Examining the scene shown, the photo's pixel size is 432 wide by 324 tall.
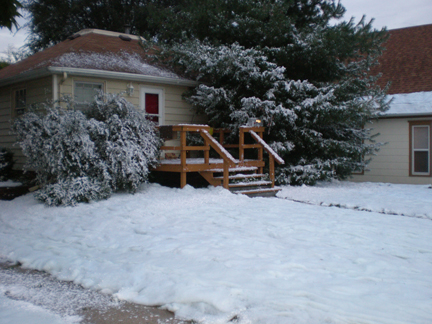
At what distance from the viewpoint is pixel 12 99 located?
12438 millimetres

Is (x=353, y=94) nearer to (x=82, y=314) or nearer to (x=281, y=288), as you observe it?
(x=281, y=288)

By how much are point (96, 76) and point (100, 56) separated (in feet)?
3.66

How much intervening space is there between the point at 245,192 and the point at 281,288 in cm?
500

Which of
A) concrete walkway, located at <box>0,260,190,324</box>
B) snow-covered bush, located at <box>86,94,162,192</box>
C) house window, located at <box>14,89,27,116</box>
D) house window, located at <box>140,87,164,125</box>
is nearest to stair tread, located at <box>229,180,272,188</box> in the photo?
snow-covered bush, located at <box>86,94,162,192</box>

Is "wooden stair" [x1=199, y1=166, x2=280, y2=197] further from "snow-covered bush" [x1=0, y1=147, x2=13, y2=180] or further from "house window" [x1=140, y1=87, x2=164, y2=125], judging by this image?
"snow-covered bush" [x1=0, y1=147, x2=13, y2=180]

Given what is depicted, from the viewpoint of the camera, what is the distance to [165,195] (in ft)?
27.8

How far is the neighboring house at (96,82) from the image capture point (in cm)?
1050

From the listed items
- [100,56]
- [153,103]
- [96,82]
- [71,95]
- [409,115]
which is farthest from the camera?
[409,115]

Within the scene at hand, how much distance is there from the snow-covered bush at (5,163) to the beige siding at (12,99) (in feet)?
0.52

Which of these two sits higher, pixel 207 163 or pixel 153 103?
pixel 153 103

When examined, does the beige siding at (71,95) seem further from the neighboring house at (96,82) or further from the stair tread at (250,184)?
the stair tread at (250,184)

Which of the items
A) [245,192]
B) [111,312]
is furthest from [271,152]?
[111,312]

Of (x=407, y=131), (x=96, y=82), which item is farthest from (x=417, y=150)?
(x=96, y=82)

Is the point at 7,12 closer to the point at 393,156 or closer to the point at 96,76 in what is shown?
the point at 96,76
